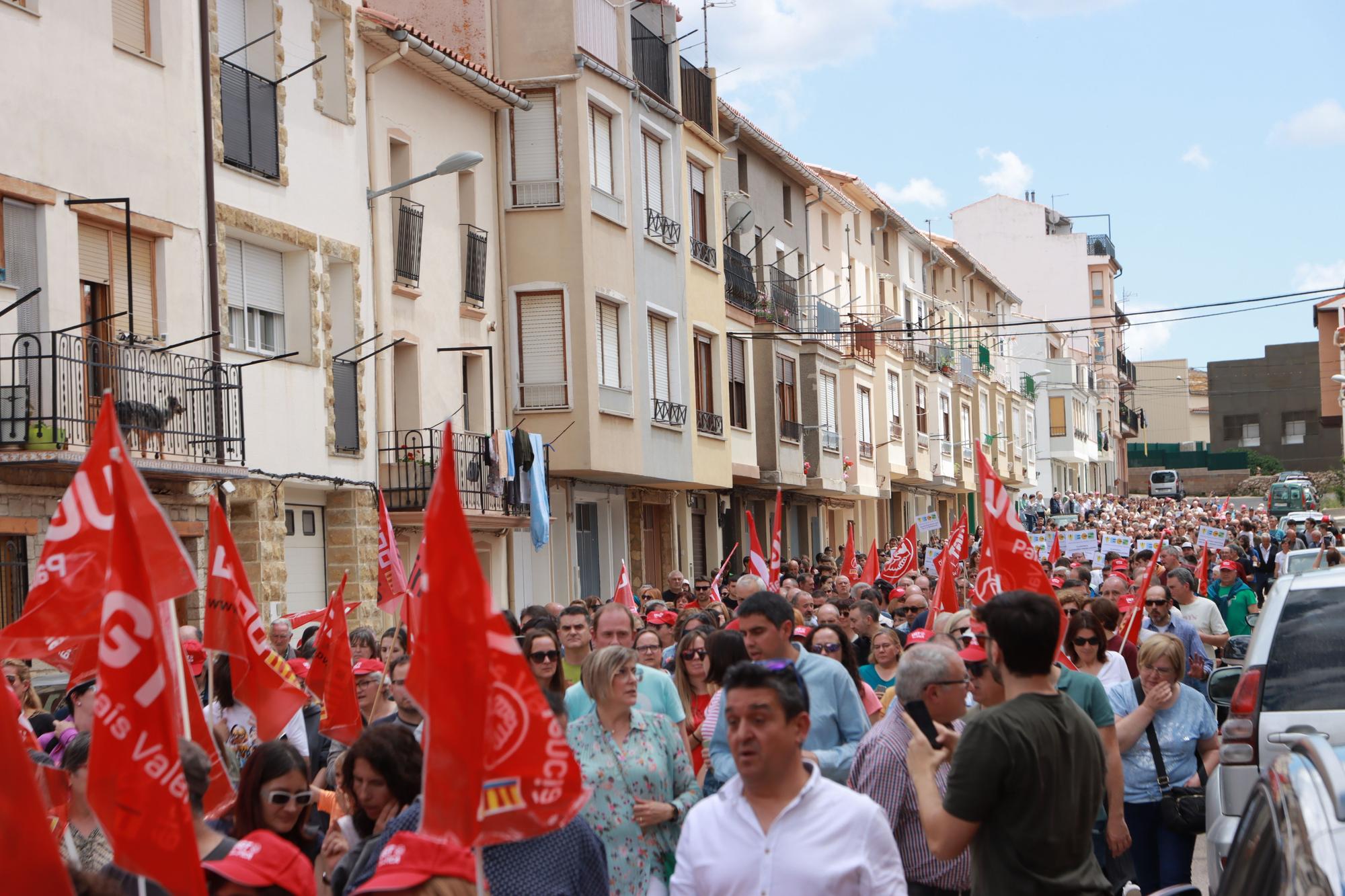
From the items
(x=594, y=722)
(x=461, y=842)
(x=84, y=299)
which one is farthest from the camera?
(x=84, y=299)

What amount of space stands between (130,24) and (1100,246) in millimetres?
81898

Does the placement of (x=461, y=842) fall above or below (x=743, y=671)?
below

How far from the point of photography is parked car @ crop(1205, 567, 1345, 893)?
25.2 ft

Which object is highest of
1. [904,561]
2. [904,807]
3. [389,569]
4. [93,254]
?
[93,254]

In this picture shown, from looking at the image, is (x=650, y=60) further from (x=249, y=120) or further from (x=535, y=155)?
(x=249, y=120)

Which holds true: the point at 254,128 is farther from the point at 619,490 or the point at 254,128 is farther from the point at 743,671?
the point at 743,671

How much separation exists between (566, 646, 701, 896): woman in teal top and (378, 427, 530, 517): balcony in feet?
49.8

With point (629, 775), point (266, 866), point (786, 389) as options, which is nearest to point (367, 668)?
point (629, 775)

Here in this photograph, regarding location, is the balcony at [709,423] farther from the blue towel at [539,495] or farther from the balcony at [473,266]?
the balcony at [473,266]

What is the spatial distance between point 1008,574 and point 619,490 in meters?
20.5

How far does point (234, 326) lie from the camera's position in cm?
2034

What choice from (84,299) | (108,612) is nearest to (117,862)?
(108,612)

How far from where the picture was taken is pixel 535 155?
27078mm

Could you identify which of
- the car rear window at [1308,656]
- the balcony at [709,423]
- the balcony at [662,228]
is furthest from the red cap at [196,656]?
the balcony at [709,423]
